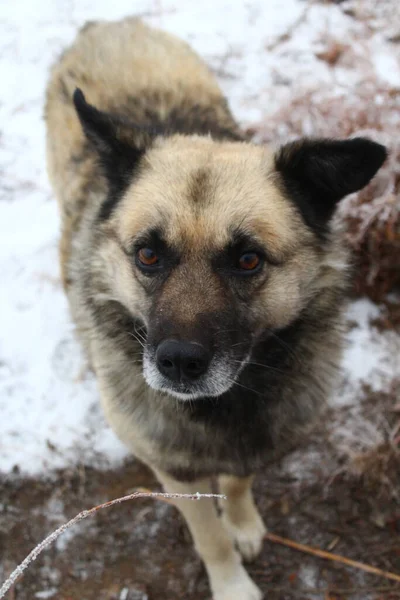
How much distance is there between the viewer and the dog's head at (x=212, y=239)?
1902 millimetres

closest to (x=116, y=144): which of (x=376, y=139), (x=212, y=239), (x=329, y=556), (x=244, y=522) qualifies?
(x=212, y=239)

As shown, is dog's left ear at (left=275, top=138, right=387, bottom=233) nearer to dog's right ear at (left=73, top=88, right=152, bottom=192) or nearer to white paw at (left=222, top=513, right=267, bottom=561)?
dog's right ear at (left=73, top=88, right=152, bottom=192)

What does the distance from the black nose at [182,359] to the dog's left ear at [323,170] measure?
713 mm

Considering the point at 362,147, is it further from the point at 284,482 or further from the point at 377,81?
the point at 377,81

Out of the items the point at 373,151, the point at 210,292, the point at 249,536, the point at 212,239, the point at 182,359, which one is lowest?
the point at 249,536

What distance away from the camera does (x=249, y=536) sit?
3037 mm

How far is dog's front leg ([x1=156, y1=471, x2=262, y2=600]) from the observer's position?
8.66ft

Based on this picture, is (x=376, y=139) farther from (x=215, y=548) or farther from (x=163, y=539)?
(x=163, y=539)

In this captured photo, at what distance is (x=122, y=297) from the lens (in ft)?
7.30

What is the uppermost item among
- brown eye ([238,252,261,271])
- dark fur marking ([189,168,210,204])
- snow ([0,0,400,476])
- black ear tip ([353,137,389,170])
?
black ear tip ([353,137,389,170])

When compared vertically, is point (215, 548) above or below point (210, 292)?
below

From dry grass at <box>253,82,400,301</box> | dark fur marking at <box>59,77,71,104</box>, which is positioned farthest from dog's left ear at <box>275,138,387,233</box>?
dark fur marking at <box>59,77,71,104</box>

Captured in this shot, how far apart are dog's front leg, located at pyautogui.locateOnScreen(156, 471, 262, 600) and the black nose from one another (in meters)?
0.93

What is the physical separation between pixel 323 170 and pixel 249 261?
0.44 meters
